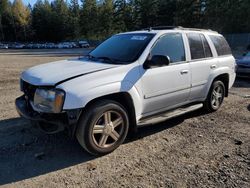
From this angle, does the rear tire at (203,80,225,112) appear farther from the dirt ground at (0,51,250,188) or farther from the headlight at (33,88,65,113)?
the headlight at (33,88,65,113)

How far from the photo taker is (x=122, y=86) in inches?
192

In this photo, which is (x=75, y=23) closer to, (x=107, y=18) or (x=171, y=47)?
(x=107, y=18)

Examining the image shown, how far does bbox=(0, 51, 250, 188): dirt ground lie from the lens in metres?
4.14

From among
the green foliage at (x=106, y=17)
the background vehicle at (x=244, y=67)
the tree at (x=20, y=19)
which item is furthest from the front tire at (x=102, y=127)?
the tree at (x=20, y=19)

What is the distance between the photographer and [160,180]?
163 inches

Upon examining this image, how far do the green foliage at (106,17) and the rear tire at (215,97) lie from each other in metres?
50.4

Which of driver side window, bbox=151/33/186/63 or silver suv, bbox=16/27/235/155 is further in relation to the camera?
driver side window, bbox=151/33/186/63

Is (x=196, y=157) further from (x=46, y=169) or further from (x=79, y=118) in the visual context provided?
(x=46, y=169)

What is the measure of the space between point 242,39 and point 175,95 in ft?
143

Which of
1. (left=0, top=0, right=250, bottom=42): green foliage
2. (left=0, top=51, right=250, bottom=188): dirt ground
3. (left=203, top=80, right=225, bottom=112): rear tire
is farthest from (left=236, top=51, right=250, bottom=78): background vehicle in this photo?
(left=0, top=0, right=250, bottom=42): green foliage

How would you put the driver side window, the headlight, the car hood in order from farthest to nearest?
the driver side window, the car hood, the headlight

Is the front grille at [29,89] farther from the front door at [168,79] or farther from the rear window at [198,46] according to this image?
the rear window at [198,46]

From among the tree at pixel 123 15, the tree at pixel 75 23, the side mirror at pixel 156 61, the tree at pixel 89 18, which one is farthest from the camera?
the tree at pixel 75 23

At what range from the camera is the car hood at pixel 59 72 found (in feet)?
15.0
